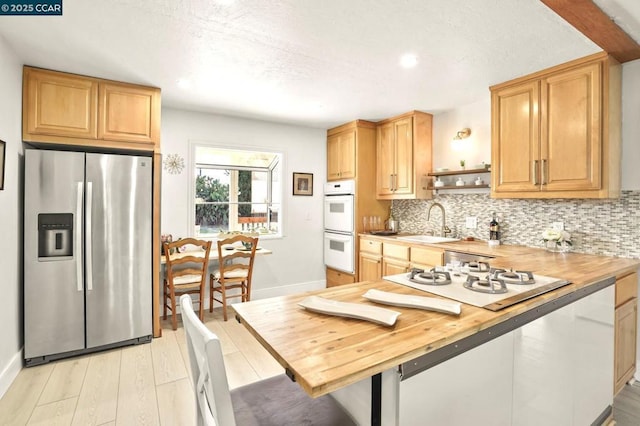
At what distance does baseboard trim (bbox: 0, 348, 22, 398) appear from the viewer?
220 centimetres

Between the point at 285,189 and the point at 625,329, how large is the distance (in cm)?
364

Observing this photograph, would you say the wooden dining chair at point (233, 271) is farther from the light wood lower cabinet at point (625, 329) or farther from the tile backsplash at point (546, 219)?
the light wood lower cabinet at point (625, 329)

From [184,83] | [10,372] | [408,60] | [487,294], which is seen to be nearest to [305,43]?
[408,60]

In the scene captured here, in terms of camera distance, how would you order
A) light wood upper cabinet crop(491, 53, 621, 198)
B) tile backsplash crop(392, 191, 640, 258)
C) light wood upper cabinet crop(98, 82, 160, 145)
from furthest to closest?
light wood upper cabinet crop(98, 82, 160, 145), tile backsplash crop(392, 191, 640, 258), light wood upper cabinet crop(491, 53, 621, 198)

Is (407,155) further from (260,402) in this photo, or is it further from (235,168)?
(260,402)

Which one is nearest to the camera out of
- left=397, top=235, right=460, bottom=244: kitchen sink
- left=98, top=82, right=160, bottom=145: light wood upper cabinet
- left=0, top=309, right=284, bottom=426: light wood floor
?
left=0, top=309, right=284, bottom=426: light wood floor

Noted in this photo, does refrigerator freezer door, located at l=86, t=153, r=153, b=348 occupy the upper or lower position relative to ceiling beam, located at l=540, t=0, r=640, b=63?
lower

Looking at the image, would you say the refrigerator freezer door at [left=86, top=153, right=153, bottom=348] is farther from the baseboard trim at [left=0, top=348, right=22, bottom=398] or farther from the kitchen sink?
the kitchen sink

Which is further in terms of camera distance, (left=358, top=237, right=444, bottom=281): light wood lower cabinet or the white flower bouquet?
(left=358, top=237, right=444, bottom=281): light wood lower cabinet

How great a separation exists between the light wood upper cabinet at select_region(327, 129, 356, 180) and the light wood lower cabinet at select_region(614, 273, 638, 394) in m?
2.89

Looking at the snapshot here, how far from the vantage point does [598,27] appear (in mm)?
2029

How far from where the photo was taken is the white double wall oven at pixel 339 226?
4.38 meters

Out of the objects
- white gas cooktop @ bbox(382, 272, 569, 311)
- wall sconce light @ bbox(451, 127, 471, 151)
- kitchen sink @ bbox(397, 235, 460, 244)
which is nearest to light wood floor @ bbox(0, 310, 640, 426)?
white gas cooktop @ bbox(382, 272, 569, 311)

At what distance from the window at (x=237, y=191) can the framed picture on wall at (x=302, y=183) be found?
232 millimetres
